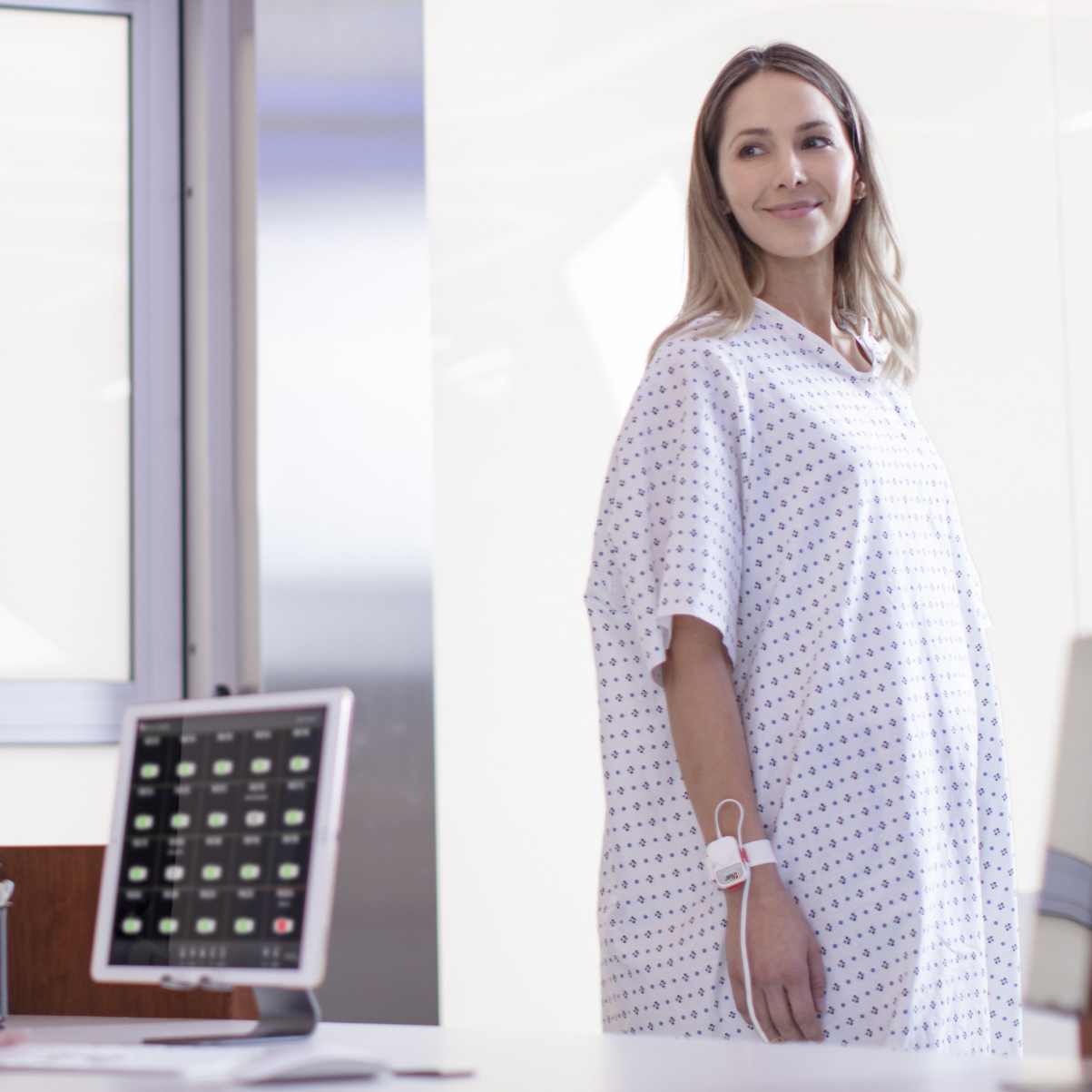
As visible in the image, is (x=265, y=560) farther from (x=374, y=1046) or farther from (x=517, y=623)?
(x=374, y=1046)

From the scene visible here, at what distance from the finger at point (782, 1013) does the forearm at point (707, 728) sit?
0.14 m

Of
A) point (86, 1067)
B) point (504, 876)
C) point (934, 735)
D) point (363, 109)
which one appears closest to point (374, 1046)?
point (86, 1067)

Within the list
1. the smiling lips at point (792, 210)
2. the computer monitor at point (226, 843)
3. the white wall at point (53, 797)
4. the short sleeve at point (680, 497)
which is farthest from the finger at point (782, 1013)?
the white wall at point (53, 797)

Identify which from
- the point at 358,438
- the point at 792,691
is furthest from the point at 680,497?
the point at 358,438

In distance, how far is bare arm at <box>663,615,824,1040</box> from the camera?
1.23 metres

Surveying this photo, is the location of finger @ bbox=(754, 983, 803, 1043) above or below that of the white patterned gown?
below

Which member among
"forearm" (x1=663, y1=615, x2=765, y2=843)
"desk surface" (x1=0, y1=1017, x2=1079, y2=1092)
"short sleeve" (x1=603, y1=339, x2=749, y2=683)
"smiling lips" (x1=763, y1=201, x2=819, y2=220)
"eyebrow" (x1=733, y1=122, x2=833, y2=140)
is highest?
"eyebrow" (x1=733, y1=122, x2=833, y2=140)

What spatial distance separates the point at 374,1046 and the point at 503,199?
1.73 meters

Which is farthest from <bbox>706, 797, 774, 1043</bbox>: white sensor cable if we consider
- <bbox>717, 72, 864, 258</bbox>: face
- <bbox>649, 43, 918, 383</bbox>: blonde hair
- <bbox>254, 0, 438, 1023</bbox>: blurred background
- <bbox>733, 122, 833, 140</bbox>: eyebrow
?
<bbox>254, 0, 438, 1023</bbox>: blurred background

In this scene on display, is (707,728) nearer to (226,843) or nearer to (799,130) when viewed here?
(226,843)

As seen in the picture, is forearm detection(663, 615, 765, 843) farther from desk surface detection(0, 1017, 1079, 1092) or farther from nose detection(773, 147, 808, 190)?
nose detection(773, 147, 808, 190)

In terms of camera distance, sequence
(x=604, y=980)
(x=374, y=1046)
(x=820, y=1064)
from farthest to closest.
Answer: (x=604, y=980)
(x=374, y=1046)
(x=820, y=1064)

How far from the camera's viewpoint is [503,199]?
2457 millimetres

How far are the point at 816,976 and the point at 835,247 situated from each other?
84cm
